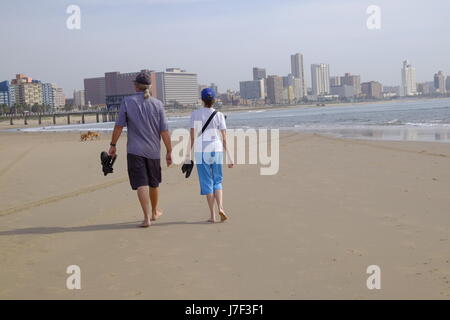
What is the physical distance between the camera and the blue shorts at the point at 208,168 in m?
5.81

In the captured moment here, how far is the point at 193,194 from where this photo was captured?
7.71 metres

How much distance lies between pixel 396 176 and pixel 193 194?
3417 millimetres

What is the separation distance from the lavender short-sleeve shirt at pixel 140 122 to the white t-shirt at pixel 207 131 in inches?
15.6

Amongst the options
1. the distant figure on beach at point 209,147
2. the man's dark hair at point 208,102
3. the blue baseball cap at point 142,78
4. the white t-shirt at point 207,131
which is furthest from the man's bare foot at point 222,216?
the blue baseball cap at point 142,78

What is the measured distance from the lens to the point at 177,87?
184250mm

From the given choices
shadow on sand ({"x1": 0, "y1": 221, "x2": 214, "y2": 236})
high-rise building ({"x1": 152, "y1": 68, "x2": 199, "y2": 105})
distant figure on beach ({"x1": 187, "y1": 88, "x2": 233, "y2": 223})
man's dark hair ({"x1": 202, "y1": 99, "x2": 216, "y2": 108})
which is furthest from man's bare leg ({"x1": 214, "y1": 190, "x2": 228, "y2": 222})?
high-rise building ({"x1": 152, "y1": 68, "x2": 199, "y2": 105})

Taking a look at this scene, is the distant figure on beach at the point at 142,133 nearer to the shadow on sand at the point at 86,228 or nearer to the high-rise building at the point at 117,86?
the shadow on sand at the point at 86,228

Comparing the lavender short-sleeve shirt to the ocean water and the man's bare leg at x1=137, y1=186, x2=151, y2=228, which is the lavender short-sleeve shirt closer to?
the man's bare leg at x1=137, y1=186, x2=151, y2=228

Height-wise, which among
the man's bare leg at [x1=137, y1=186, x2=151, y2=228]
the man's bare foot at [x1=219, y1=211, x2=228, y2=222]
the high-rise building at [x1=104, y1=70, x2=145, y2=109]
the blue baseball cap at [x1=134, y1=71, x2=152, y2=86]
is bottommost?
the man's bare foot at [x1=219, y1=211, x2=228, y2=222]

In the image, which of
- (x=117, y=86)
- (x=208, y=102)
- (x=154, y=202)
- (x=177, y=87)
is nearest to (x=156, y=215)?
(x=154, y=202)

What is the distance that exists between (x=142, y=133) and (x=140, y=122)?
0.12 m

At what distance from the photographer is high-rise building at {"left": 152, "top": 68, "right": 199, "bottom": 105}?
174125 millimetres

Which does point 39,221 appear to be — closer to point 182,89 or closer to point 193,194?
point 193,194
